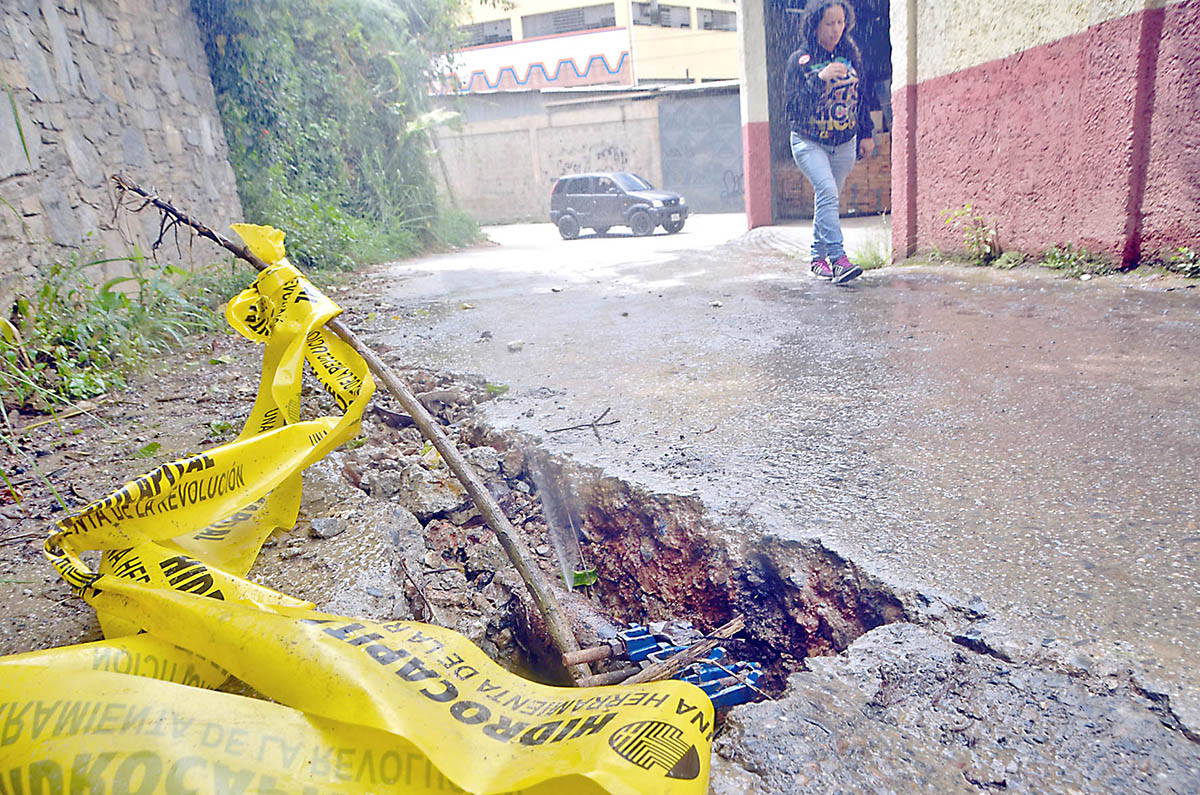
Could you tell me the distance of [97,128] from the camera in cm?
464

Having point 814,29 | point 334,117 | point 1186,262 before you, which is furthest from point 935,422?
point 334,117

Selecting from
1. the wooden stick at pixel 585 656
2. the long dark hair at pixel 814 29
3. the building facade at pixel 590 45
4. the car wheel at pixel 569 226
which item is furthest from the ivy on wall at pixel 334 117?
the building facade at pixel 590 45

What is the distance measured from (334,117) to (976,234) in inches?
346

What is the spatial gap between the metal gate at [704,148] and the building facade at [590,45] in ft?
31.8

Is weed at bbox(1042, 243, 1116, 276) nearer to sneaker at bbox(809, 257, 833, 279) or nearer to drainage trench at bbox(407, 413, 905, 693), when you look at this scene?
sneaker at bbox(809, 257, 833, 279)

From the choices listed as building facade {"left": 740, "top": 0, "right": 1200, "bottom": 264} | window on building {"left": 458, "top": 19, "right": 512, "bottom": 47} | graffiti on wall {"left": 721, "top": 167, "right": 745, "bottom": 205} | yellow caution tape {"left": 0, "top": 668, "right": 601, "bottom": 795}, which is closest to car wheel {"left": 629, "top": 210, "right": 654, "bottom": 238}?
graffiti on wall {"left": 721, "top": 167, "right": 745, "bottom": 205}

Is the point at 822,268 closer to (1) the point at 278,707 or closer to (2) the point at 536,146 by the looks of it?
(1) the point at 278,707

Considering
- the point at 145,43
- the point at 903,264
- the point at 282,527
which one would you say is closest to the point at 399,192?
the point at 145,43

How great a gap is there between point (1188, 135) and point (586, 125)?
2071cm

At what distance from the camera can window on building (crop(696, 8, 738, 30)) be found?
107 feet

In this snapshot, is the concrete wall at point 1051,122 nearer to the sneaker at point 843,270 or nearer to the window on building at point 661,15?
the sneaker at point 843,270

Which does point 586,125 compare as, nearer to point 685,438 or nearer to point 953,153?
point 953,153

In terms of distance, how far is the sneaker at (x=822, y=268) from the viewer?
223 inches

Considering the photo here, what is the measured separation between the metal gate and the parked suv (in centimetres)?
672
